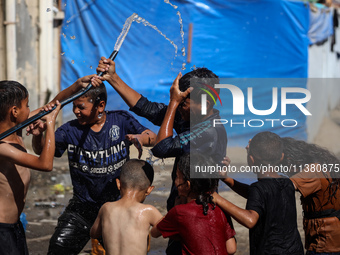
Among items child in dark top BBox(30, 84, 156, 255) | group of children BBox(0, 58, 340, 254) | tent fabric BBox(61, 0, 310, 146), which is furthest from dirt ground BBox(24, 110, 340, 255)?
tent fabric BBox(61, 0, 310, 146)

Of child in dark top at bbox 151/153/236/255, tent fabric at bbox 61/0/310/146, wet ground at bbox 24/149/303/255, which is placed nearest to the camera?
child in dark top at bbox 151/153/236/255

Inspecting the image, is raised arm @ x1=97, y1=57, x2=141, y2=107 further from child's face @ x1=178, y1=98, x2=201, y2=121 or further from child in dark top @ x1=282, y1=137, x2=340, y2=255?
child in dark top @ x1=282, y1=137, x2=340, y2=255

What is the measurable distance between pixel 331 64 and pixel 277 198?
1219 centimetres

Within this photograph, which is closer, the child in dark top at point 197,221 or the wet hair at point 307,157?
the child in dark top at point 197,221

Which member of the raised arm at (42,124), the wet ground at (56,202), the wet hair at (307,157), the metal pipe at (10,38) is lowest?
the wet ground at (56,202)

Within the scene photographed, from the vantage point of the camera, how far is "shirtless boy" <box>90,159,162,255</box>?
317 centimetres

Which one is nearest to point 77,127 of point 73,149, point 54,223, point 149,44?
point 73,149

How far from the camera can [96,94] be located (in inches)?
151

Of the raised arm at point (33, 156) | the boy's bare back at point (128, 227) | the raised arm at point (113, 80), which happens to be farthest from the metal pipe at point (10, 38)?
the boy's bare back at point (128, 227)

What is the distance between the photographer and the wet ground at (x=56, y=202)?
17.1ft

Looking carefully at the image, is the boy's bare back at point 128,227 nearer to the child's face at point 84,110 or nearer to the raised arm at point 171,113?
Answer: the raised arm at point 171,113

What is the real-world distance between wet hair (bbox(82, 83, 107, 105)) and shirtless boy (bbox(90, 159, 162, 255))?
2.44ft

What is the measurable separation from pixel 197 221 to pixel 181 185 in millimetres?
264

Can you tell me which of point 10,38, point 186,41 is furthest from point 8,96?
point 186,41
